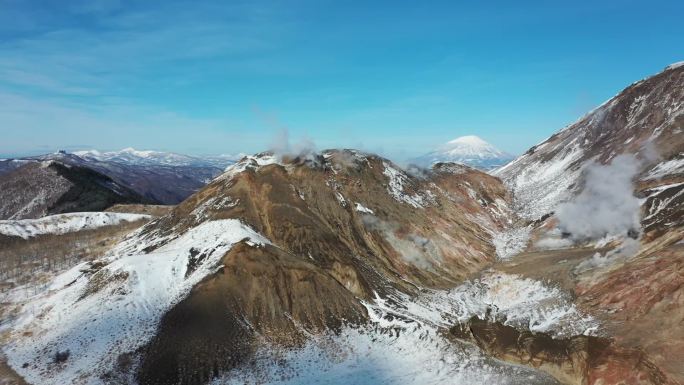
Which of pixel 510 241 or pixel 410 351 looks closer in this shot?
pixel 410 351

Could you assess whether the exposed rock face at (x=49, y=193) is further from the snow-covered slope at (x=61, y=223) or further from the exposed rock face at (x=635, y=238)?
the exposed rock face at (x=635, y=238)

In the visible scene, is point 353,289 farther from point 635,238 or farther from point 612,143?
point 612,143

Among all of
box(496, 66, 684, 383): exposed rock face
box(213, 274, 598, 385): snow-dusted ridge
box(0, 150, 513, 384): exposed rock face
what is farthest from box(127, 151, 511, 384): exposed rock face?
box(496, 66, 684, 383): exposed rock face

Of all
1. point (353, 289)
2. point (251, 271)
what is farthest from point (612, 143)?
point (251, 271)

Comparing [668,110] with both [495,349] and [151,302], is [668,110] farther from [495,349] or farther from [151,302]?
[151,302]

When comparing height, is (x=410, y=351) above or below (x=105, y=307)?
below

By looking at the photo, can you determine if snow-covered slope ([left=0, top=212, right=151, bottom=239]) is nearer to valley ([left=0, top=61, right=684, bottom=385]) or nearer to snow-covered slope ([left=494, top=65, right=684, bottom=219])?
valley ([left=0, top=61, right=684, bottom=385])
